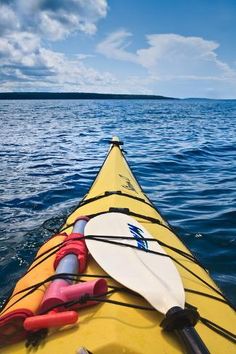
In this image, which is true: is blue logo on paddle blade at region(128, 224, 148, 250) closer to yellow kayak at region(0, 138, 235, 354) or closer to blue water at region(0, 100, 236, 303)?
yellow kayak at region(0, 138, 235, 354)

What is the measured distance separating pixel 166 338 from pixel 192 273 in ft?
3.82

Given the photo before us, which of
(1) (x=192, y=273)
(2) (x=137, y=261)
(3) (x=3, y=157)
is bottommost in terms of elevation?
(3) (x=3, y=157)

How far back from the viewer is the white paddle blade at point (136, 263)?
229cm

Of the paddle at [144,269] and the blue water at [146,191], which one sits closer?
the paddle at [144,269]

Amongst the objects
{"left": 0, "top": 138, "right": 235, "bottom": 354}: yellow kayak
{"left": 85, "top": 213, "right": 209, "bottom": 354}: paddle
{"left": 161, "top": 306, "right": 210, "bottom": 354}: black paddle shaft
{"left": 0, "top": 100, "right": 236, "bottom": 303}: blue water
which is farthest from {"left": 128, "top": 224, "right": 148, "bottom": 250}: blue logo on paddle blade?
{"left": 0, "top": 100, "right": 236, "bottom": 303}: blue water

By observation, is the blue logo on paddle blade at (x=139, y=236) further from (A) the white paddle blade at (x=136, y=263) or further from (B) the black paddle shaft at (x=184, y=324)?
(B) the black paddle shaft at (x=184, y=324)

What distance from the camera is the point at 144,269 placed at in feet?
8.51

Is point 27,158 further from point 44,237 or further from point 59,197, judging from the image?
point 44,237

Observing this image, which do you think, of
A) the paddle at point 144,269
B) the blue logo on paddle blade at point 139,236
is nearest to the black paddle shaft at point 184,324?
the paddle at point 144,269

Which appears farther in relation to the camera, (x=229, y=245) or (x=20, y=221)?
(x=20, y=221)

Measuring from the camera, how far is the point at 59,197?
8664 mm

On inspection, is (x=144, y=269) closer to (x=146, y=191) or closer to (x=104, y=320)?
(x=104, y=320)

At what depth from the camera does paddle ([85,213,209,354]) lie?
201 cm

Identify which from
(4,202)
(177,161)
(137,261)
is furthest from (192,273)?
(177,161)
